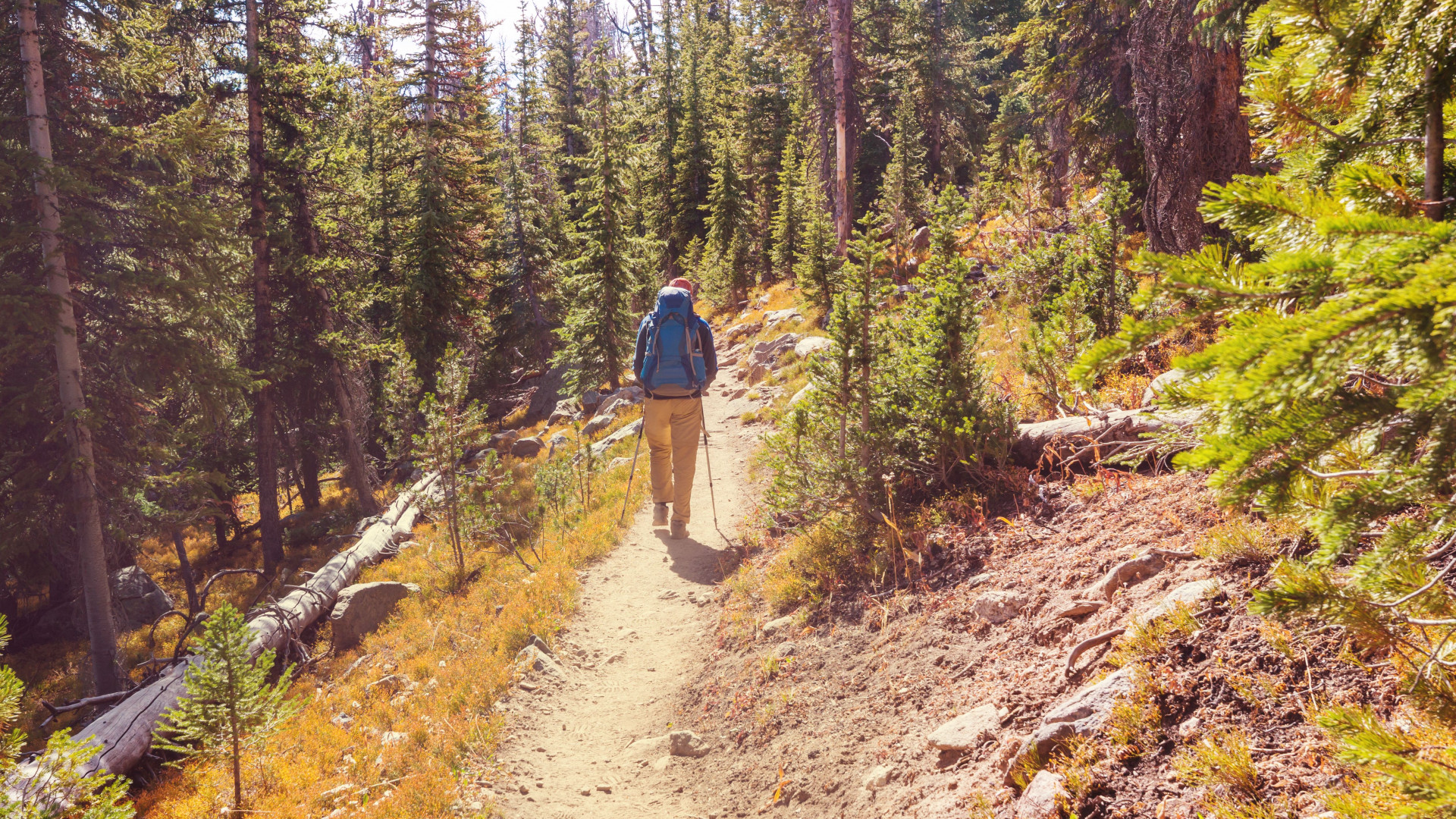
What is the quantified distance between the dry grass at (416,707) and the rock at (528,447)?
8381 mm

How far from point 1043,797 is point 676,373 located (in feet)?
22.4

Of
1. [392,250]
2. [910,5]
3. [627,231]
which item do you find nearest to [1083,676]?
[627,231]

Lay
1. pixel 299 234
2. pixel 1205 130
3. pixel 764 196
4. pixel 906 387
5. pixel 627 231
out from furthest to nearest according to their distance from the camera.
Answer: pixel 764 196, pixel 627 231, pixel 299 234, pixel 1205 130, pixel 906 387

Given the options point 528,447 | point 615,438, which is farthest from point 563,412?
point 615,438

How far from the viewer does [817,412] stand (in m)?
7.36

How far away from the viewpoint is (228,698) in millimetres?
5852

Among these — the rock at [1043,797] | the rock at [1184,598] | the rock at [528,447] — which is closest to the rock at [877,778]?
the rock at [1043,797]

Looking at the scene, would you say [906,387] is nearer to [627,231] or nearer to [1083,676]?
[1083,676]

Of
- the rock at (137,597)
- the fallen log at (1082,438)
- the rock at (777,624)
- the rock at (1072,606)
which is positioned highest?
the fallen log at (1082,438)

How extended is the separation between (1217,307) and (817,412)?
5.74 meters

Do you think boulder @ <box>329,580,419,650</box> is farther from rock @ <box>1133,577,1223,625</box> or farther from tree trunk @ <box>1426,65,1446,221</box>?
tree trunk @ <box>1426,65,1446,221</box>

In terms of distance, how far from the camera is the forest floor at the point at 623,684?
5.34m

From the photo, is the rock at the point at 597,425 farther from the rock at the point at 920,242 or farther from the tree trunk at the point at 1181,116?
the tree trunk at the point at 1181,116

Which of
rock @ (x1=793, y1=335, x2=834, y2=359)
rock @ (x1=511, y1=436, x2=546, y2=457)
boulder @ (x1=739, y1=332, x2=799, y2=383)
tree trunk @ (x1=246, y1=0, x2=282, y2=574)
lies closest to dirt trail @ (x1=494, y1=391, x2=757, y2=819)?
rock @ (x1=793, y1=335, x2=834, y2=359)
